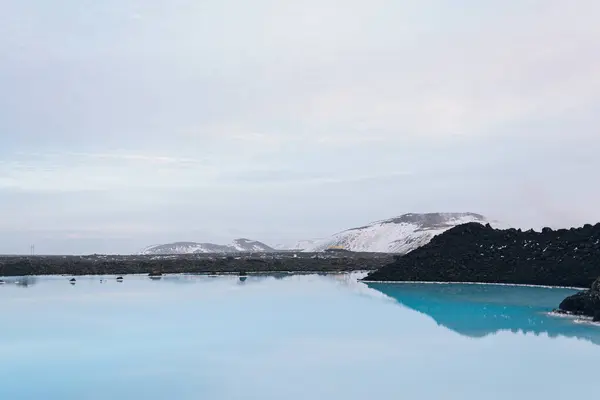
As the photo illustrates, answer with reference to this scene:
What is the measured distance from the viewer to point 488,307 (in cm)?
2009

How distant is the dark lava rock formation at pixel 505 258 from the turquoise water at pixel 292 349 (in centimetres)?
661

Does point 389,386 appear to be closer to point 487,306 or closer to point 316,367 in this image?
point 316,367

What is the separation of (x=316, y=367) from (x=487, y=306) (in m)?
12.0

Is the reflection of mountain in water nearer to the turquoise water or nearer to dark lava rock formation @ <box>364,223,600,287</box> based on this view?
the turquoise water

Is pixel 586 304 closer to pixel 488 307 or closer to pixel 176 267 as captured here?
pixel 488 307

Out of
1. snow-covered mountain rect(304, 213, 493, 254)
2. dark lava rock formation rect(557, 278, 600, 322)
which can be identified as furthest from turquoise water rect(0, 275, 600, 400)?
snow-covered mountain rect(304, 213, 493, 254)

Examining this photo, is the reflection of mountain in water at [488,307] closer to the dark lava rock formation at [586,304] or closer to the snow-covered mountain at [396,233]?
the dark lava rock formation at [586,304]

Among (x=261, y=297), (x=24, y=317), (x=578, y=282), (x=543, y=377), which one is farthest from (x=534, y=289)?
Answer: (x=24, y=317)

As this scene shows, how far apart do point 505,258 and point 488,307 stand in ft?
41.1

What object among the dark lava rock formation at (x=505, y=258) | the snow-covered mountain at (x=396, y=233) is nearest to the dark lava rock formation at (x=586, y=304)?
the dark lava rock formation at (x=505, y=258)

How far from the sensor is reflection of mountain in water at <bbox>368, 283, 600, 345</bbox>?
47.7ft

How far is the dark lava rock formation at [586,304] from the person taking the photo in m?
15.8

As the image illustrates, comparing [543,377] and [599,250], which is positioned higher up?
[599,250]

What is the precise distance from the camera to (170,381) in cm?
924
